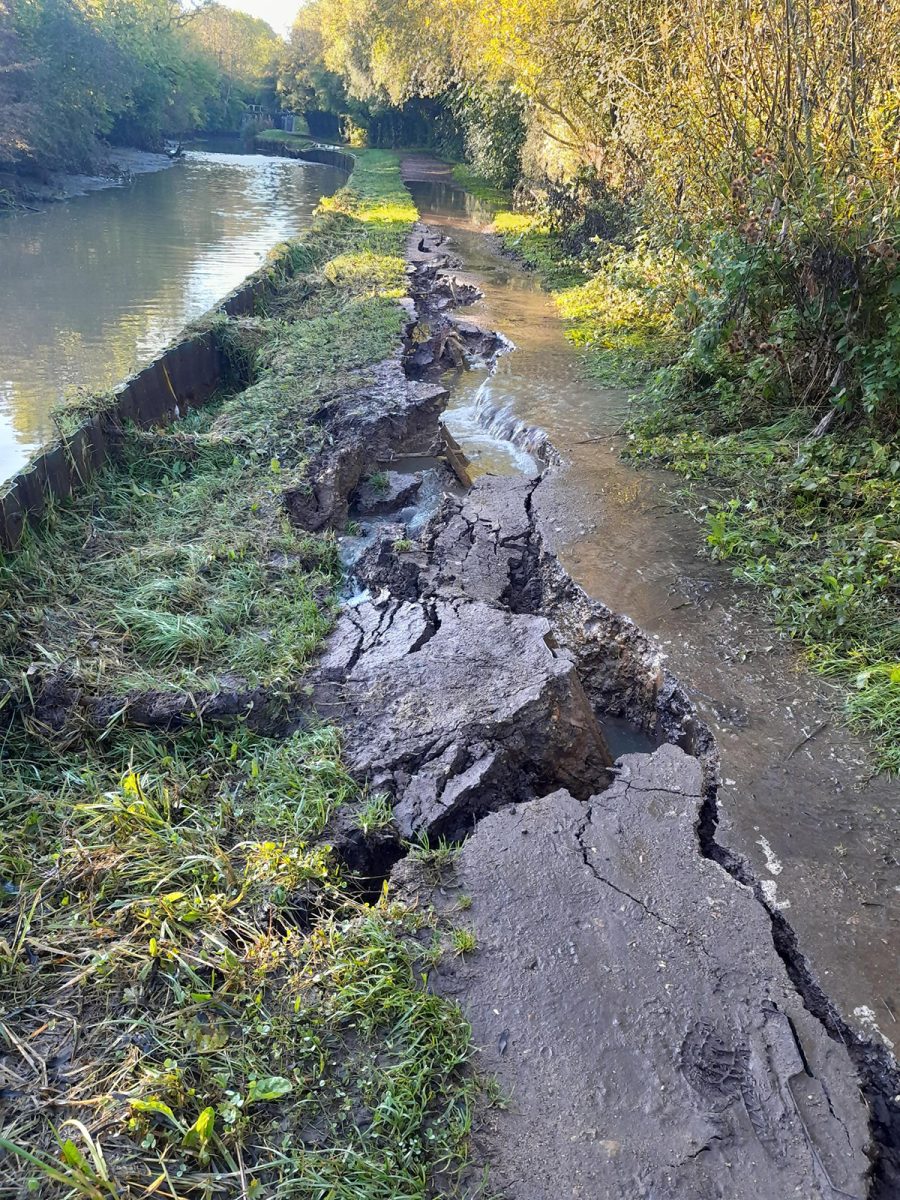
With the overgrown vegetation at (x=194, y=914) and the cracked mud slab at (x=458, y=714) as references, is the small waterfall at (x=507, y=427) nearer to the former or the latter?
the overgrown vegetation at (x=194, y=914)

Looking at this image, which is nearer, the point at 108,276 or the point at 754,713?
the point at 754,713

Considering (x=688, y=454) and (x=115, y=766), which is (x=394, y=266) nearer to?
(x=688, y=454)

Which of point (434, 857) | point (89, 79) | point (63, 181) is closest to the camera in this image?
point (434, 857)

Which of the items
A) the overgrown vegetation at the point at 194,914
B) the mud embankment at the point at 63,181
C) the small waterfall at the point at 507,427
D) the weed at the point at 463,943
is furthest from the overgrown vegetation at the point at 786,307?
the mud embankment at the point at 63,181

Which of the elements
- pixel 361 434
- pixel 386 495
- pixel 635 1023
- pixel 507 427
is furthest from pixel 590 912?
pixel 507 427

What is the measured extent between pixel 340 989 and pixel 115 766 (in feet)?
5.13

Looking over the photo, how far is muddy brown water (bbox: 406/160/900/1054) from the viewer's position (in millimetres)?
2670

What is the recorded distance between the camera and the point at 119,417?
20.9 ft

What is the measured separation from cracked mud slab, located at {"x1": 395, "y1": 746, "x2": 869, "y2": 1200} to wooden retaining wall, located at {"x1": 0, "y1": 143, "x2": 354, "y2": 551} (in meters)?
3.53

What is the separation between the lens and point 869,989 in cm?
249

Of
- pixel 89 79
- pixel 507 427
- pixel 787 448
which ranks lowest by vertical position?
pixel 507 427

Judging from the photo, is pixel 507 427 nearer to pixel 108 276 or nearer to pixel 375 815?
pixel 375 815

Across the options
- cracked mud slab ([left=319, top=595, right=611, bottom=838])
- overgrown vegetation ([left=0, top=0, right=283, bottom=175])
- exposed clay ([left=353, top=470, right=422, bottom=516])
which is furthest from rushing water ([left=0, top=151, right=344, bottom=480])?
cracked mud slab ([left=319, top=595, right=611, bottom=838])

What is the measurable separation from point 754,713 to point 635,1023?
1.67 m
